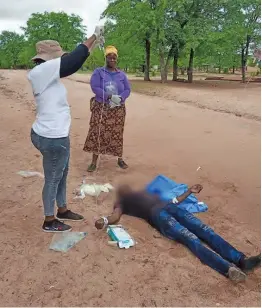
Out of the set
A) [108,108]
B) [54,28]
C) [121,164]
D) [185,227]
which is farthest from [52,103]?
[54,28]

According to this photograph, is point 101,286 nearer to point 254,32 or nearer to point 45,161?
point 45,161

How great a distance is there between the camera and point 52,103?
2795mm

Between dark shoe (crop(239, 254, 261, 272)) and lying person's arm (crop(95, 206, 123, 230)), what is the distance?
3.76 feet

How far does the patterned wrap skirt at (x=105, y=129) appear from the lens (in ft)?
15.7

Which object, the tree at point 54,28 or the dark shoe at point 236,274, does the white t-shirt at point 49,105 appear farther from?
the tree at point 54,28

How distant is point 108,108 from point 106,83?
1.12 ft

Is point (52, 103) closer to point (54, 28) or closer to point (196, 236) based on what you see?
point (196, 236)

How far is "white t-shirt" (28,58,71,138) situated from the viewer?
8.82 feet

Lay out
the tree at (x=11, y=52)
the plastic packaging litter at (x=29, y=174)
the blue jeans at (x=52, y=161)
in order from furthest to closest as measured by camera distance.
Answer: the tree at (x=11, y=52), the plastic packaging litter at (x=29, y=174), the blue jeans at (x=52, y=161)

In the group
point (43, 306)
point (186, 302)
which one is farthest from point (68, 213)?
point (186, 302)

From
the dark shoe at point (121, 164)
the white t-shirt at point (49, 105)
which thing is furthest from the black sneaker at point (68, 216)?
the dark shoe at point (121, 164)

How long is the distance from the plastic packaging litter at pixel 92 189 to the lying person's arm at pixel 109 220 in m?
0.88

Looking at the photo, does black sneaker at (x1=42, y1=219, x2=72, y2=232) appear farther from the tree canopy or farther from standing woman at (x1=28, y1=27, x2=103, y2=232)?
the tree canopy

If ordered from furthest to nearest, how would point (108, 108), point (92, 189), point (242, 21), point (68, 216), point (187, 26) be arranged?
point (242, 21)
point (187, 26)
point (108, 108)
point (92, 189)
point (68, 216)
